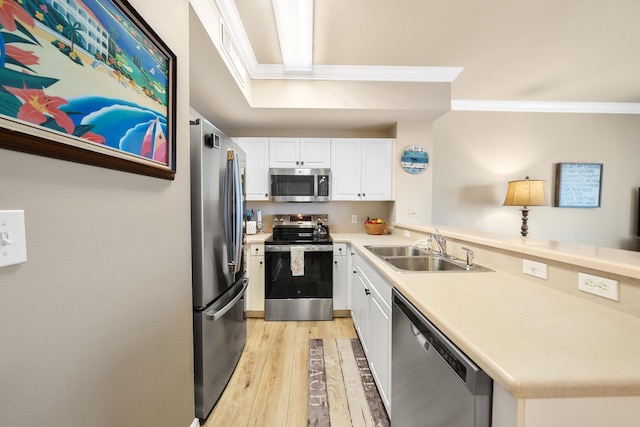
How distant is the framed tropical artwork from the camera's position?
0.54 meters

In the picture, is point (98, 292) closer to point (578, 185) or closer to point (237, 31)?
point (237, 31)

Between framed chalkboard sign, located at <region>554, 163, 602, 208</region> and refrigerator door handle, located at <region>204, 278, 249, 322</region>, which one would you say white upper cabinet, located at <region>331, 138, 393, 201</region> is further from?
framed chalkboard sign, located at <region>554, 163, 602, 208</region>

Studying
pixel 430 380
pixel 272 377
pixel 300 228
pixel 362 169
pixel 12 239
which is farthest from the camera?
pixel 300 228

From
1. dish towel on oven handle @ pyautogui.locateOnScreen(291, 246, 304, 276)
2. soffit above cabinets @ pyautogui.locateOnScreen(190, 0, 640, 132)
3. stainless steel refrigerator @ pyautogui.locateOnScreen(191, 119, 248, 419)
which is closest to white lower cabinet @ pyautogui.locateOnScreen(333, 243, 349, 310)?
dish towel on oven handle @ pyautogui.locateOnScreen(291, 246, 304, 276)

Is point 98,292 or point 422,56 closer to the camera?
point 98,292

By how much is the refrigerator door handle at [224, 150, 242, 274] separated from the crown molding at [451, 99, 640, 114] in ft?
11.0

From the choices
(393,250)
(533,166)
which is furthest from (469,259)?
(533,166)

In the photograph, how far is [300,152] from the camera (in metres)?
3.14

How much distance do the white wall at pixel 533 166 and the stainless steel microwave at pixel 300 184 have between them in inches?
67.3

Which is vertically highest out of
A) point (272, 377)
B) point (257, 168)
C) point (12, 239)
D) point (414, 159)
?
point (414, 159)

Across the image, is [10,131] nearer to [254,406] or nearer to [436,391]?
[436,391]

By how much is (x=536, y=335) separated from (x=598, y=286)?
1.70ft

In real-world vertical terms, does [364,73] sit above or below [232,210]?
above

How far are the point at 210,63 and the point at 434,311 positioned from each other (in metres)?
2.11
